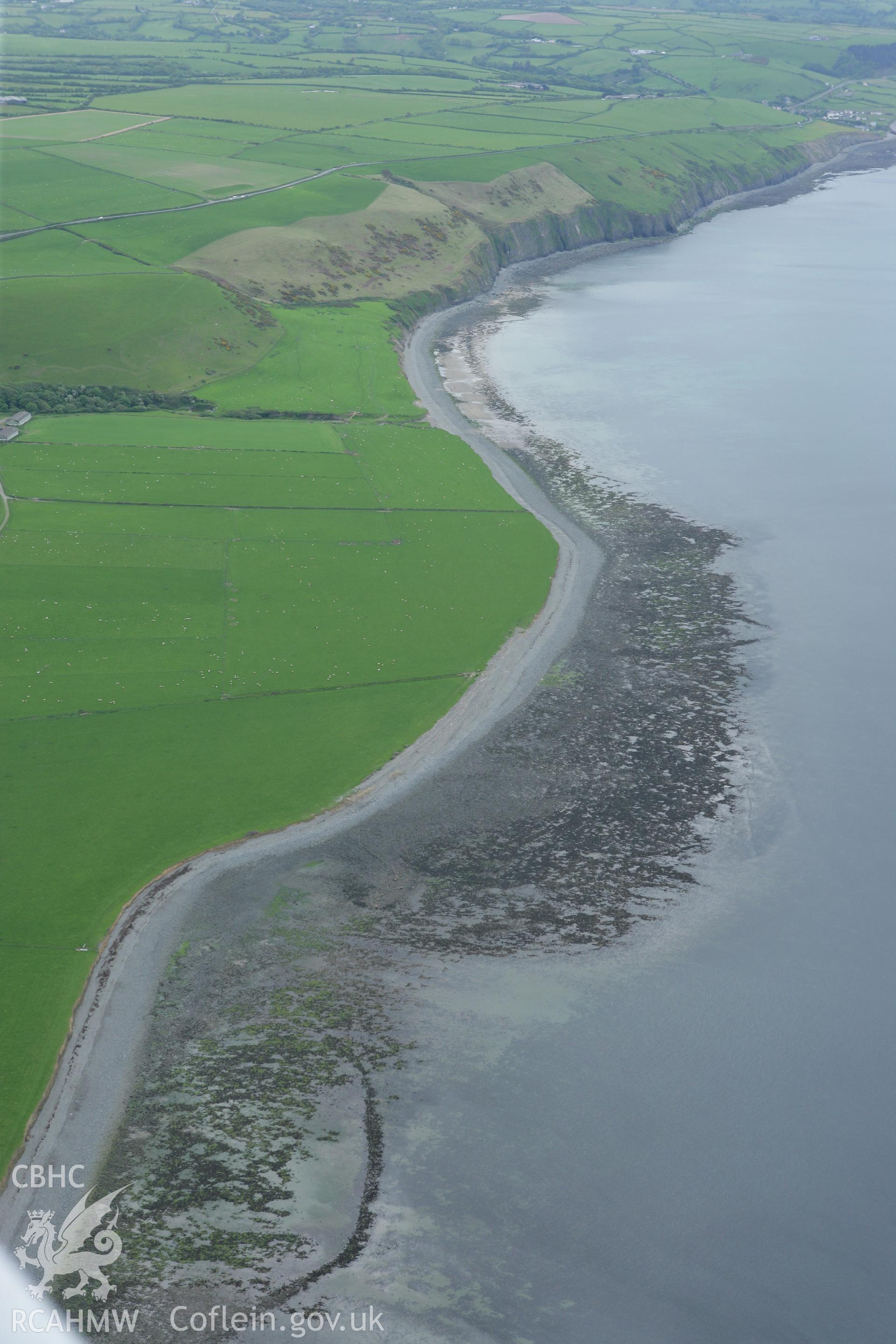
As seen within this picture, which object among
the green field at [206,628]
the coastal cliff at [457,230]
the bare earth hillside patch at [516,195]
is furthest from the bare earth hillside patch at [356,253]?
the green field at [206,628]

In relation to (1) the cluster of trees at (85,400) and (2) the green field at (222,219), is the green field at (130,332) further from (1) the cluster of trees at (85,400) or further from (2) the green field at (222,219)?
(2) the green field at (222,219)

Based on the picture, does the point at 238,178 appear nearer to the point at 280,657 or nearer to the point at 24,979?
the point at 280,657

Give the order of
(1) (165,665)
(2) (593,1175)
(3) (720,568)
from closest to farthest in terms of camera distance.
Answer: (2) (593,1175) → (1) (165,665) → (3) (720,568)

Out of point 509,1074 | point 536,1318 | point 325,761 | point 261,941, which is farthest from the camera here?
point 325,761

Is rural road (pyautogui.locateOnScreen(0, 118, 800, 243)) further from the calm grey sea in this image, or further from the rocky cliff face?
the calm grey sea

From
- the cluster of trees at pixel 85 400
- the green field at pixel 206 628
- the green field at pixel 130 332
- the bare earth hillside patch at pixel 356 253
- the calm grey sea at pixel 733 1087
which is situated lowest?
the calm grey sea at pixel 733 1087

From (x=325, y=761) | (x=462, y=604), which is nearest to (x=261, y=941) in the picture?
(x=325, y=761)

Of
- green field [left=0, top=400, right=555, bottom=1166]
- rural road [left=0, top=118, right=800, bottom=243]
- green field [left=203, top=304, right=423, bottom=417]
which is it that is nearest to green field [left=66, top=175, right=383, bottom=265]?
rural road [left=0, top=118, right=800, bottom=243]
